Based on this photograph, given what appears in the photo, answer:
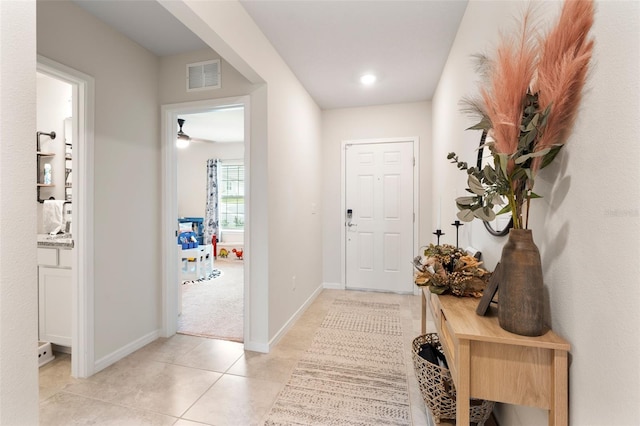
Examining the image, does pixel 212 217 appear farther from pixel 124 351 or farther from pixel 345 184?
pixel 124 351

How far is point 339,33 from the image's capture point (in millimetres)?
2268

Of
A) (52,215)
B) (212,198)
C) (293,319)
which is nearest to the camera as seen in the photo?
(52,215)

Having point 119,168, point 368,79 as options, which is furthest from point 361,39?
point 119,168

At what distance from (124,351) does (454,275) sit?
8.22 feet

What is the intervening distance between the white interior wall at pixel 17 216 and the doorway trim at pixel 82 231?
146 centimetres

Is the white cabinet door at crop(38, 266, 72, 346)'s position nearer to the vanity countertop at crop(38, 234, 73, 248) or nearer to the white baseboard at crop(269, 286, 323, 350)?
the vanity countertop at crop(38, 234, 73, 248)

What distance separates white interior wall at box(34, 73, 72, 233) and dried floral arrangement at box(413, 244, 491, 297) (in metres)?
3.33

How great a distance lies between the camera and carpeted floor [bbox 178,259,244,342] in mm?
2793

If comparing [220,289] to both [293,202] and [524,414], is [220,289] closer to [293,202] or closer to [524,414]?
[293,202]

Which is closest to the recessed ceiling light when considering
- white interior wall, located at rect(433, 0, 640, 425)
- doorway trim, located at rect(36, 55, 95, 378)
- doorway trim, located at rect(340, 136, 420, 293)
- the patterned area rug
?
doorway trim, located at rect(340, 136, 420, 293)

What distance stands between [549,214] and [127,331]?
9.36ft

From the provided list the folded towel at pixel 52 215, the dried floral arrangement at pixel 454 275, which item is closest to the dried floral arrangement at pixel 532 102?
the dried floral arrangement at pixel 454 275

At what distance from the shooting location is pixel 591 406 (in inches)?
29.2

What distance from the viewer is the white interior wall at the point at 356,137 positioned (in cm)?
381
